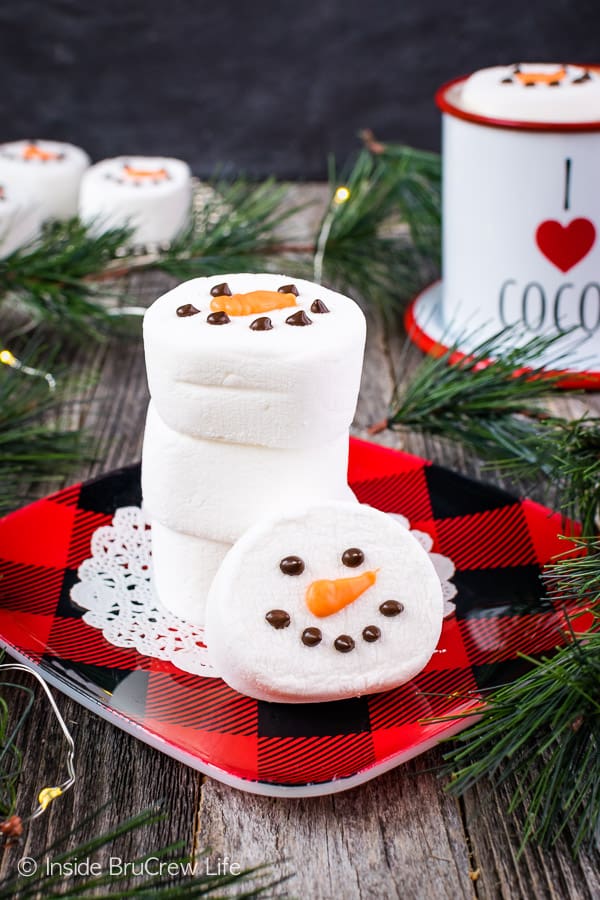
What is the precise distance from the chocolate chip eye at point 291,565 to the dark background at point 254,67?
153 cm

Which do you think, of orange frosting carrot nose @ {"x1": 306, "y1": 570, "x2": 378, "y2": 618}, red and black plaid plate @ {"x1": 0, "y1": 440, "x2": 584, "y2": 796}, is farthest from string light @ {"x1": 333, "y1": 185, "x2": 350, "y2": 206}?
orange frosting carrot nose @ {"x1": 306, "y1": 570, "x2": 378, "y2": 618}

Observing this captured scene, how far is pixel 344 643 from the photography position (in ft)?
2.75

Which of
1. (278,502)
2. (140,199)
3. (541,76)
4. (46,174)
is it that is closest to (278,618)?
(278,502)

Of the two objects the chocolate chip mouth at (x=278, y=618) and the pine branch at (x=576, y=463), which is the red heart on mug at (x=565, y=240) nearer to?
the pine branch at (x=576, y=463)

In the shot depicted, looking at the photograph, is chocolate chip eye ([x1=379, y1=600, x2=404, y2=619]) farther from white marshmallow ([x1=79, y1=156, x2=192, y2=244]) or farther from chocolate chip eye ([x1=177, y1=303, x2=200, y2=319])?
white marshmallow ([x1=79, y1=156, x2=192, y2=244])

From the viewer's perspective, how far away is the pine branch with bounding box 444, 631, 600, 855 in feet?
2.39

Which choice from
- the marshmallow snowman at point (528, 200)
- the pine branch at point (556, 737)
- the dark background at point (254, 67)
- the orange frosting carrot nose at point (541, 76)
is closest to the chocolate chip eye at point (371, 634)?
the pine branch at point (556, 737)

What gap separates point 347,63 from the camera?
7.66 ft

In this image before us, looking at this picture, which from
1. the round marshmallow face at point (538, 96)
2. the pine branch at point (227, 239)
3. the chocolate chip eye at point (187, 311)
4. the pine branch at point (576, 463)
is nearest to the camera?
the chocolate chip eye at point (187, 311)

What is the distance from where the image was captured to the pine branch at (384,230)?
165cm

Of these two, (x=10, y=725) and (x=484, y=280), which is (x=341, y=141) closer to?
(x=484, y=280)

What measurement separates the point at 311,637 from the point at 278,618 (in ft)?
0.09

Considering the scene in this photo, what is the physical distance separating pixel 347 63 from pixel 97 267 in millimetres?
1084

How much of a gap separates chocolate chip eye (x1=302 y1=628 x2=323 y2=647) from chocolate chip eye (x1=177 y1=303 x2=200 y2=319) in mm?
273
